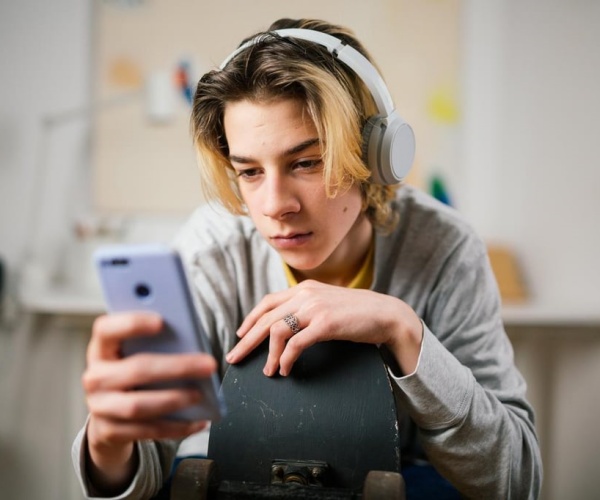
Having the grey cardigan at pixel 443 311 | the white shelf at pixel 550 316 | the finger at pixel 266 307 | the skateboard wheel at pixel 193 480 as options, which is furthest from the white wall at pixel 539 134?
the skateboard wheel at pixel 193 480

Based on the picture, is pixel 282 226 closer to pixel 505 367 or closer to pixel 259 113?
pixel 259 113

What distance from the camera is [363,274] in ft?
3.77

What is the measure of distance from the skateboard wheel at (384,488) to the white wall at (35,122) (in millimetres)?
2032

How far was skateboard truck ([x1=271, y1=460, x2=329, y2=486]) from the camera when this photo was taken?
802mm

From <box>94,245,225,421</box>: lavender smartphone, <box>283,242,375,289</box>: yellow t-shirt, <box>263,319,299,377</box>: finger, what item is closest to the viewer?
<box>94,245,225,421</box>: lavender smartphone

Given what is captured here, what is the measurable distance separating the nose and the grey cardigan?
23 cm

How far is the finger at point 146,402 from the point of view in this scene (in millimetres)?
637

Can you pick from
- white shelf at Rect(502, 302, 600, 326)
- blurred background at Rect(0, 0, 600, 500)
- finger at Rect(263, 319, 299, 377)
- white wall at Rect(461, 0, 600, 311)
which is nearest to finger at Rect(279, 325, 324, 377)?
finger at Rect(263, 319, 299, 377)

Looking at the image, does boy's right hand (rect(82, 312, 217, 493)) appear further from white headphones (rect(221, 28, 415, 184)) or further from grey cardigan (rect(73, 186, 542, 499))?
white headphones (rect(221, 28, 415, 184))

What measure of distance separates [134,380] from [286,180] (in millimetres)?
396

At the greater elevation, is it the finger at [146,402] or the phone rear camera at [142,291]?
the phone rear camera at [142,291]

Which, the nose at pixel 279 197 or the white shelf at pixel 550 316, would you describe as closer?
the nose at pixel 279 197

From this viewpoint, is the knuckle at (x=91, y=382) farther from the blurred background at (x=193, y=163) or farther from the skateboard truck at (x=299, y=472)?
the blurred background at (x=193, y=163)

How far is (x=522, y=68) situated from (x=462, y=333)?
1483 millimetres
